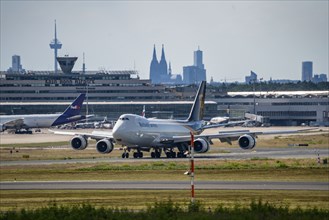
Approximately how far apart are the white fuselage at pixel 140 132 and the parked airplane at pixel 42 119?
86.4m

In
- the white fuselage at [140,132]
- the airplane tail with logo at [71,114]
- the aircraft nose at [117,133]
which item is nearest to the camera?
the aircraft nose at [117,133]

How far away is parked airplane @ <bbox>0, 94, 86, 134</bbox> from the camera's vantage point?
17788 cm

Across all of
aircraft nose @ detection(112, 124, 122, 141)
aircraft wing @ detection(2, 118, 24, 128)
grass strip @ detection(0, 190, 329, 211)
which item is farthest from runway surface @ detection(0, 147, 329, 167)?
aircraft wing @ detection(2, 118, 24, 128)

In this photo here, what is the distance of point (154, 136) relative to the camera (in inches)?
3634

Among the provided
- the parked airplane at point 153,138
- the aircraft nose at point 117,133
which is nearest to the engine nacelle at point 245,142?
the parked airplane at point 153,138

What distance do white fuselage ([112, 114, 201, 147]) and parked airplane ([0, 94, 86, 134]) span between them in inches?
3401

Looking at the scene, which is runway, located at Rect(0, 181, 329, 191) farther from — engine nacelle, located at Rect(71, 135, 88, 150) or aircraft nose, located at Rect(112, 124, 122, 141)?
engine nacelle, located at Rect(71, 135, 88, 150)

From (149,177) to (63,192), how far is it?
1125cm

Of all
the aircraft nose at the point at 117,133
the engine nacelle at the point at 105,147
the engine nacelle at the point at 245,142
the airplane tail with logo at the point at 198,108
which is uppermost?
the airplane tail with logo at the point at 198,108

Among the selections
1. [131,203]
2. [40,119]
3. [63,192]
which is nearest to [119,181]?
[63,192]

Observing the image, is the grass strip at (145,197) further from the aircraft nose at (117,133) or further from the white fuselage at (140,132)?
the white fuselage at (140,132)

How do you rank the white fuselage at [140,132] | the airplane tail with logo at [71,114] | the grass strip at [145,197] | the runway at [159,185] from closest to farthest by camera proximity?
the grass strip at [145,197] < the runway at [159,185] < the white fuselage at [140,132] < the airplane tail with logo at [71,114]

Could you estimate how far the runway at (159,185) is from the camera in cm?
5781

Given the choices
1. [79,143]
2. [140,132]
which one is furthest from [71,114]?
[140,132]
